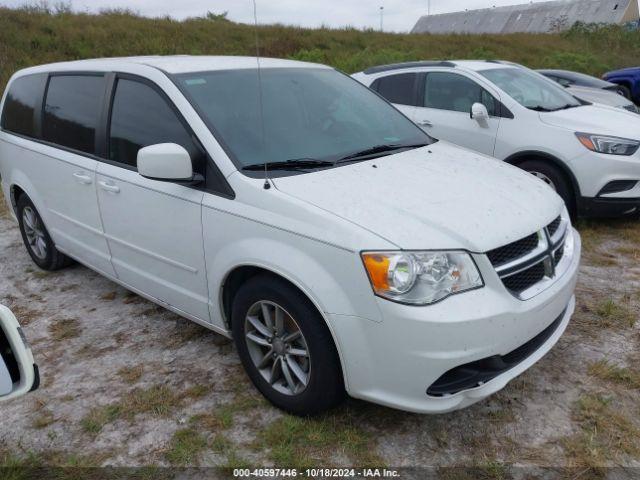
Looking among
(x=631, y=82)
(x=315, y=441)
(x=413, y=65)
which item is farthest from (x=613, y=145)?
(x=631, y=82)

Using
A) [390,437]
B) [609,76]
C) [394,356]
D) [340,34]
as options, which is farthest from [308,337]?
[340,34]

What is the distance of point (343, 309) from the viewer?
2344mm

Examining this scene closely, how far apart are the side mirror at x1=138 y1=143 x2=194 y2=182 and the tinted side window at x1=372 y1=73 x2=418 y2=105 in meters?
4.40

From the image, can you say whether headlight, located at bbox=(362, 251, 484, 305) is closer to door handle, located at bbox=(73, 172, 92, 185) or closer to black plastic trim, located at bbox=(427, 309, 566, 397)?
black plastic trim, located at bbox=(427, 309, 566, 397)

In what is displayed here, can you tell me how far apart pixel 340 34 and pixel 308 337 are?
2469 cm

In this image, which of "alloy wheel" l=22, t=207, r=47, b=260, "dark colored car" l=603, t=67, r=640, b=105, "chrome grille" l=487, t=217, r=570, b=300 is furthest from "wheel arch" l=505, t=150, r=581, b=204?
"dark colored car" l=603, t=67, r=640, b=105

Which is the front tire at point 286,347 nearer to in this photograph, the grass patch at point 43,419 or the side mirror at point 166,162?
the side mirror at point 166,162

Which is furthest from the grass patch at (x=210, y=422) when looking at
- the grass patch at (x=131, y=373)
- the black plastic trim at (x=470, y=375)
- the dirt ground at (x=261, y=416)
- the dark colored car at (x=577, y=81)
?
the dark colored car at (x=577, y=81)

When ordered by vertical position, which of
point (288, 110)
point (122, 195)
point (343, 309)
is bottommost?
point (343, 309)

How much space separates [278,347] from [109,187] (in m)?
1.58

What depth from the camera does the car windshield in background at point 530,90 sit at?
5.94 metres

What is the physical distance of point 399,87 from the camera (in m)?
6.76

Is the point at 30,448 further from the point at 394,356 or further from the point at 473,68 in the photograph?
the point at 473,68

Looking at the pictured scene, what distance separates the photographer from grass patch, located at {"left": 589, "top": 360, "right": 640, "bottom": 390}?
9.76 feet
